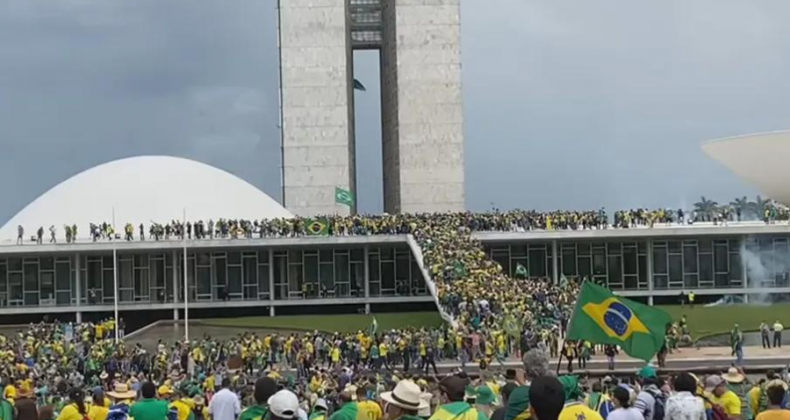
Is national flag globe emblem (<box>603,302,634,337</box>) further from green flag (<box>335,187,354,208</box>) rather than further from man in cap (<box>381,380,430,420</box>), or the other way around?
green flag (<box>335,187,354,208</box>)

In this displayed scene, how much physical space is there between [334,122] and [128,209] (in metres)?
13.7

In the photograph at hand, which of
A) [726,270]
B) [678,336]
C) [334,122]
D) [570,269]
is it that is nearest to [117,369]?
[678,336]

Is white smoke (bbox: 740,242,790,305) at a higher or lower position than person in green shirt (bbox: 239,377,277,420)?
lower

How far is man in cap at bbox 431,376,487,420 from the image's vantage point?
584 centimetres

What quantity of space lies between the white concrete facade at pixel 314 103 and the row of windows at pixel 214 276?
13763mm

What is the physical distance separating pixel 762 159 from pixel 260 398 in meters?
45.2

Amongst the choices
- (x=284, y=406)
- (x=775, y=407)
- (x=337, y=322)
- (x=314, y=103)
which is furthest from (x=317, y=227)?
(x=284, y=406)

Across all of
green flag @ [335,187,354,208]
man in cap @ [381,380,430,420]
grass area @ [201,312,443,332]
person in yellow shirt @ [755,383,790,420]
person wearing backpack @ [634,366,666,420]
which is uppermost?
green flag @ [335,187,354,208]

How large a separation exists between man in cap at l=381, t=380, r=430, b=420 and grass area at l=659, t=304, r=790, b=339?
984 inches

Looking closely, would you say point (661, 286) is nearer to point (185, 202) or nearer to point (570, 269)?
point (570, 269)

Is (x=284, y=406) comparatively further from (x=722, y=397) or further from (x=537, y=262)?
(x=537, y=262)

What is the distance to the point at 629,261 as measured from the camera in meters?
48.3

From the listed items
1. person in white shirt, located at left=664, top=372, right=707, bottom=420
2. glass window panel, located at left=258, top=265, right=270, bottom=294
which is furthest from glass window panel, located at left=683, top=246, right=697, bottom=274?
person in white shirt, located at left=664, top=372, right=707, bottom=420

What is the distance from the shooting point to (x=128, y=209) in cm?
5262
